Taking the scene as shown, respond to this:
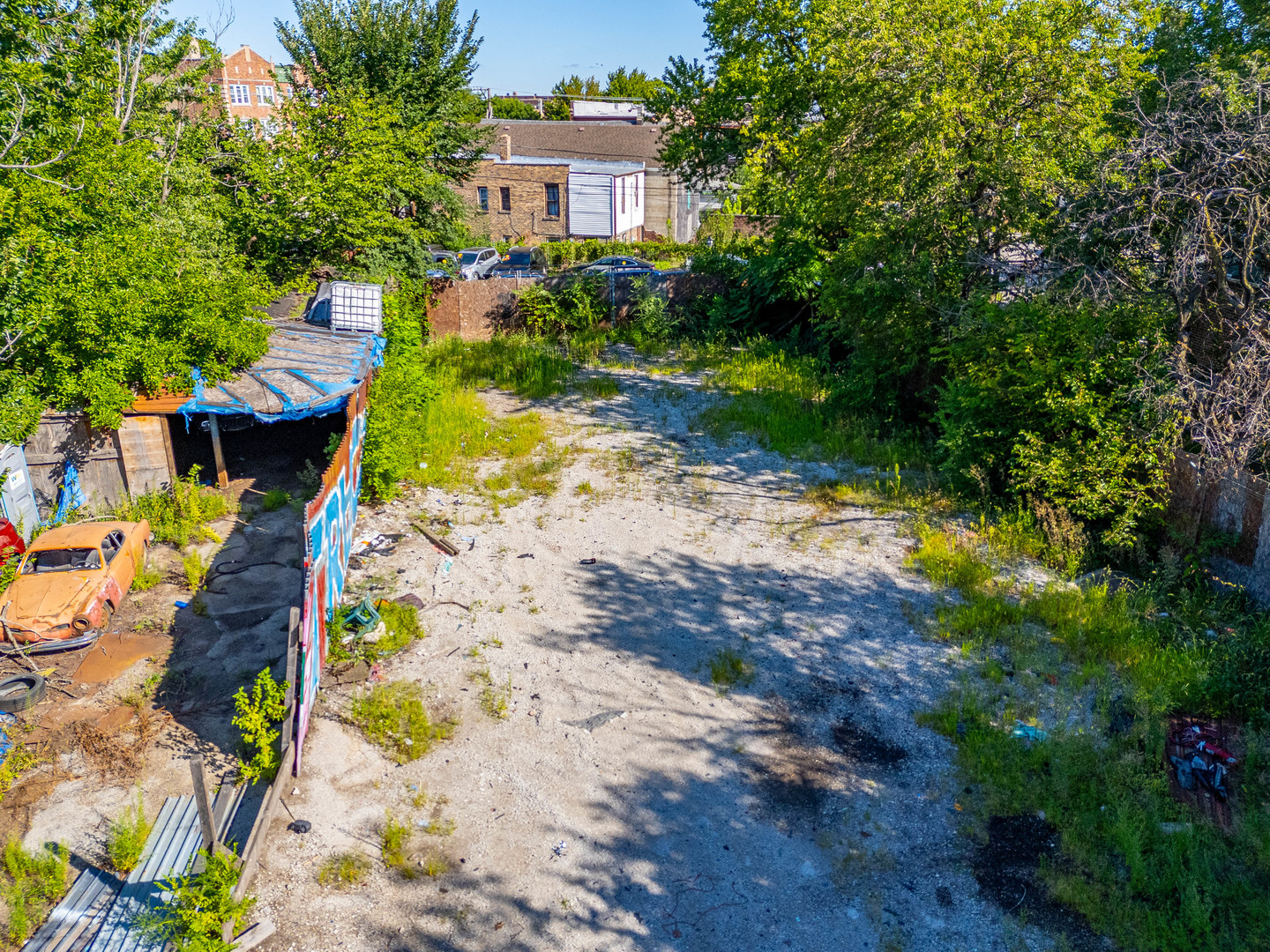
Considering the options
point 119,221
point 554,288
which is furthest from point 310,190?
point 554,288

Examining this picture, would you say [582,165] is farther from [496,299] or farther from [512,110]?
[512,110]

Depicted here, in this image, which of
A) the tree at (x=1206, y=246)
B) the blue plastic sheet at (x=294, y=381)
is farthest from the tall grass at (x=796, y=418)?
the blue plastic sheet at (x=294, y=381)

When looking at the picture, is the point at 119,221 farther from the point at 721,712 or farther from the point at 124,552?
the point at 721,712

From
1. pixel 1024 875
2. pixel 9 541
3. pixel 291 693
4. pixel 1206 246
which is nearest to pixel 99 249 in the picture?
pixel 9 541

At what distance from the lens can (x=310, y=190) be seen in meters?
17.9

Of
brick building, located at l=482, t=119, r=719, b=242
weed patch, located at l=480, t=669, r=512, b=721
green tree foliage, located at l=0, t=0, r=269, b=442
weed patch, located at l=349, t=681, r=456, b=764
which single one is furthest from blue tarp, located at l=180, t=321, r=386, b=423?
brick building, located at l=482, t=119, r=719, b=242

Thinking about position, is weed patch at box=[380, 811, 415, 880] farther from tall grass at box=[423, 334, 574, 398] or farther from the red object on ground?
tall grass at box=[423, 334, 574, 398]

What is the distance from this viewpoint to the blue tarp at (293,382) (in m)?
12.7

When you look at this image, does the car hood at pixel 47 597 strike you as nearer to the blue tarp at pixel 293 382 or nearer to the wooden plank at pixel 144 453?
the wooden plank at pixel 144 453

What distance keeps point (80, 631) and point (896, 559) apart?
10.2 m

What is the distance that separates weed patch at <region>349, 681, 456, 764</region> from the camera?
25.9 ft

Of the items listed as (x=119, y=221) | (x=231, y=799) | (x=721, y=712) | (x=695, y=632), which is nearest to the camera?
(x=231, y=799)

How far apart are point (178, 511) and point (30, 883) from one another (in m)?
6.98

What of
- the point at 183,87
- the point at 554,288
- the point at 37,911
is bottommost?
the point at 37,911
